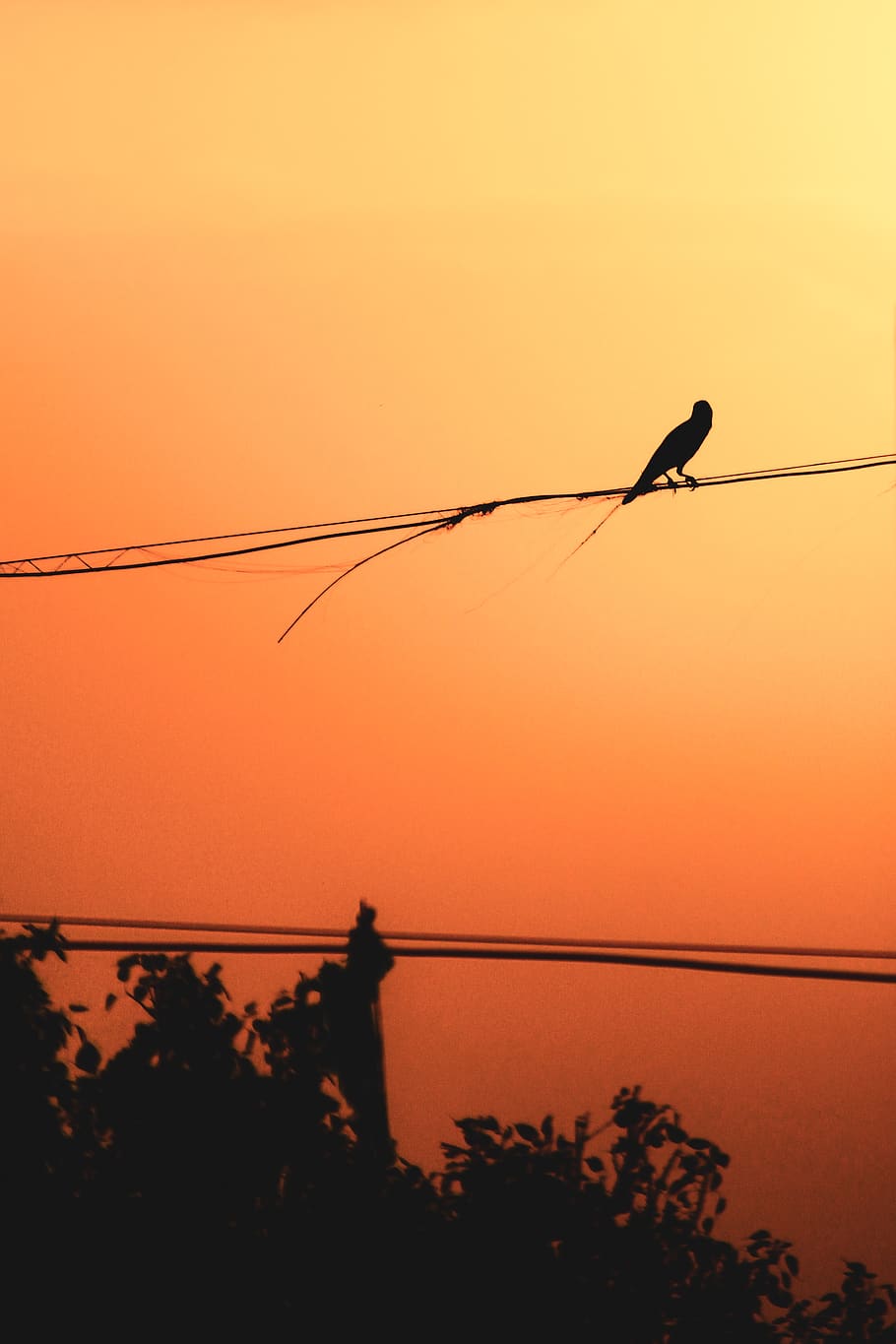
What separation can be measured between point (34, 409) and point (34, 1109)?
2229 mm

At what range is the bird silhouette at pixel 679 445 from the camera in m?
3.05

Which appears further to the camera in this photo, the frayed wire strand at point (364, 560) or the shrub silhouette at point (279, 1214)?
the frayed wire strand at point (364, 560)

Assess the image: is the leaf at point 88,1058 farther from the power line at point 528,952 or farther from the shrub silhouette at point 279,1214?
the power line at point 528,952

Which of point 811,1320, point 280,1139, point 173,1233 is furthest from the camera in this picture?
point 811,1320

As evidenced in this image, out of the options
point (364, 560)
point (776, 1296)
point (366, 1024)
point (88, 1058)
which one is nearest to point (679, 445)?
point (364, 560)

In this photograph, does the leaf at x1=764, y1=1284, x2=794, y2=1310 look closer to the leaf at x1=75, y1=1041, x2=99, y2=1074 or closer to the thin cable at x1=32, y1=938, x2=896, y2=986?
the leaf at x1=75, y1=1041, x2=99, y2=1074

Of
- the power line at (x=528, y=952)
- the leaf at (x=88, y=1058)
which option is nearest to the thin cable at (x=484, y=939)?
the power line at (x=528, y=952)

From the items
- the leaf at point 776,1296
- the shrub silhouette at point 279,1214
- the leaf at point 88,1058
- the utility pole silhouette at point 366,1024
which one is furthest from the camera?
the utility pole silhouette at point 366,1024

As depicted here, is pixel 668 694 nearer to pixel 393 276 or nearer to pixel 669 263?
pixel 669 263

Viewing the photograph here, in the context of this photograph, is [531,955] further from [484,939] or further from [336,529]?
[336,529]

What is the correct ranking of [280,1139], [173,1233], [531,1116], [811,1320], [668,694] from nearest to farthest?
[173,1233], [280,1139], [811,1320], [531,1116], [668,694]

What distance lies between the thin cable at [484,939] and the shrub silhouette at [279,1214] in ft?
3.91

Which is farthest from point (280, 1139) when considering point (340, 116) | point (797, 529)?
point (340, 116)

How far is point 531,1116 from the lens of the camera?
285 centimetres
